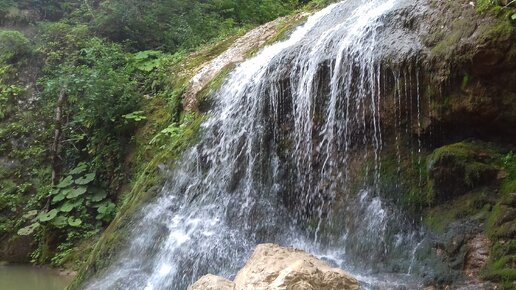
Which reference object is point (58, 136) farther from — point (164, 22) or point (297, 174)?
point (297, 174)

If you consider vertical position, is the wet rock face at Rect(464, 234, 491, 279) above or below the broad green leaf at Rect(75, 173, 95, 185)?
below

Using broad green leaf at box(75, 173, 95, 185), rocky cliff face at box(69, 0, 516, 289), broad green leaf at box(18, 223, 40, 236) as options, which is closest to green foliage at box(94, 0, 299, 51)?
broad green leaf at box(75, 173, 95, 185)

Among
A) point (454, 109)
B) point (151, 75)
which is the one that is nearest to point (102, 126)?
point (151, 75)

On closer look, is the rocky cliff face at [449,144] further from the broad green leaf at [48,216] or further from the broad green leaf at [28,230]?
the broad green leaf at [28,230]

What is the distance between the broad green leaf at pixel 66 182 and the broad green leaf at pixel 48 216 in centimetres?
59

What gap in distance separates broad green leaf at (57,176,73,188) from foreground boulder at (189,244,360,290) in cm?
718

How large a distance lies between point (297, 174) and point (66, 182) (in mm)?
5815

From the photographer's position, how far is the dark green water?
7.60 metres

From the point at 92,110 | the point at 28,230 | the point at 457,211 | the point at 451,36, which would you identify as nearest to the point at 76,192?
the point at 28,230

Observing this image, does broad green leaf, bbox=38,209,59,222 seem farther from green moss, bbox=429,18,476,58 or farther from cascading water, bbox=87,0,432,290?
green moss, bbox=429,18,476,58

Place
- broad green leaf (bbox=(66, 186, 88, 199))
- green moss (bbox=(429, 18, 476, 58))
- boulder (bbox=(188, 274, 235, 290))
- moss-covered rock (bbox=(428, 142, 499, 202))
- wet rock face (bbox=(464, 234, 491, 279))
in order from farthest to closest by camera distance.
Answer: broad green leaf (bbox=(66, 186, 88, 199)) < green moss (bbox=(429, 18, 476, 58)) < moss-covered rock (bbox=(428, 142, 499, 202)) < wet rock face (bbox=(464, 234, 491, 279)) < boulder (bbox=(188, 274, 235, 290))

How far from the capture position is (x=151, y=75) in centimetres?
1089

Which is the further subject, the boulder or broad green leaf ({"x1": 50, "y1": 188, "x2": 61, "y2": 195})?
broad green leaf ({"x1": 50, "y1": 188, "x2": 61, "y2": 195})

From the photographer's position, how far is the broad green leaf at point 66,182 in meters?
9.83
